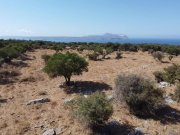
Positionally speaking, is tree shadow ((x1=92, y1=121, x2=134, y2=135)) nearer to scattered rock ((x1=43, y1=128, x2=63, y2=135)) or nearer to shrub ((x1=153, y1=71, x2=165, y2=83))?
scattered rock ((x1=43, y1=128, x2=63, y2=135))

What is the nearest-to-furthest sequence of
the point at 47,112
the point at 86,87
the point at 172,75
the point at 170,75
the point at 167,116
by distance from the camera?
the point at 167,116, the point at 47,112, the point at 86,87, the point at 170,75, the point at 172,75

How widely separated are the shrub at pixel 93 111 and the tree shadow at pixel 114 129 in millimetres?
275

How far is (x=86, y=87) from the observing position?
19.5 m

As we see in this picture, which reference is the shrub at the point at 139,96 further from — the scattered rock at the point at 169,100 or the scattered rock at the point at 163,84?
the scattered rock at the point at 163,84

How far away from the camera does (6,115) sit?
14695mm

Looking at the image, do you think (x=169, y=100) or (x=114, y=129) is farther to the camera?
(x=169, y=100)

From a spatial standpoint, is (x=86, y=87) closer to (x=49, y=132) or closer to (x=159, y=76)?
(x=159, y=76)

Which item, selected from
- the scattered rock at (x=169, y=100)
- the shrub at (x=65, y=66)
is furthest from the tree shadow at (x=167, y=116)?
the shrub at (x=65, y=66)

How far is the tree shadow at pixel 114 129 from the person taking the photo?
1242 centimetres

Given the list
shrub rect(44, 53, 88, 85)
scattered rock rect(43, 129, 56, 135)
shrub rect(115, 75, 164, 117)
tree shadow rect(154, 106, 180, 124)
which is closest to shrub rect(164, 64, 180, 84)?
tree shadow rect(154, 106, 180, 124)

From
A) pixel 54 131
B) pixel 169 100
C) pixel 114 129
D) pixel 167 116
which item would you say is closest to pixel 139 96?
pixel 167 116

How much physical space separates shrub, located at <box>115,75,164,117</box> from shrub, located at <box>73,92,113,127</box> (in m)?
2.20

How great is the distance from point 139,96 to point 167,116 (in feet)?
5.75

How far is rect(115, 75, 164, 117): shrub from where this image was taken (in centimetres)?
1442
